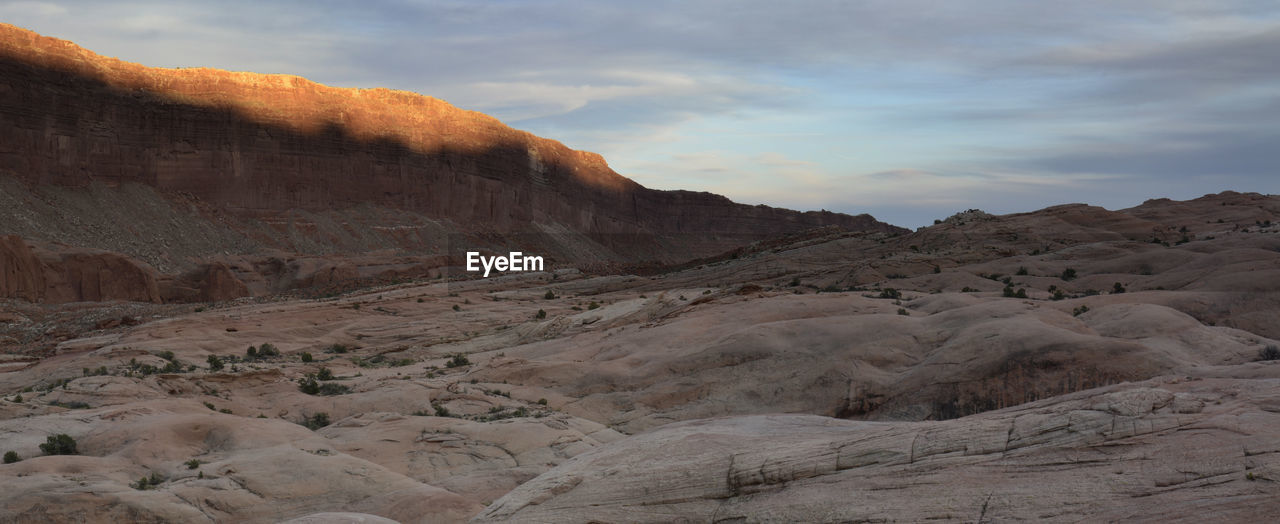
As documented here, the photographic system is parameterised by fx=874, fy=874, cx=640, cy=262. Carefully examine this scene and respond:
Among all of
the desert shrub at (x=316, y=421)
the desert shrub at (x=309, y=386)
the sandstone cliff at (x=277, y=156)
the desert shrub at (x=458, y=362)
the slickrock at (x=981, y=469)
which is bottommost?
the desert shrub at (x=316, y=421)

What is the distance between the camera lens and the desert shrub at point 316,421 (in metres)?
17.2

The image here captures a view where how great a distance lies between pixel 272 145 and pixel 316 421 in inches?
2635

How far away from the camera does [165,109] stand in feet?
231

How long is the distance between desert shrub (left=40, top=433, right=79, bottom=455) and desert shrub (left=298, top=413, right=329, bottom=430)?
13.8 feet

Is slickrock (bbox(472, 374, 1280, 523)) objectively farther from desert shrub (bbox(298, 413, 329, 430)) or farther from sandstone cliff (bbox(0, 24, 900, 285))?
sandstone cliff (bbox(0, 24, 900, 285))

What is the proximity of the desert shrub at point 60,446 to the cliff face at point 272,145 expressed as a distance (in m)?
56.4

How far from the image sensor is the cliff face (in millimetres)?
62219

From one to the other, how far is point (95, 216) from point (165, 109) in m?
14.4

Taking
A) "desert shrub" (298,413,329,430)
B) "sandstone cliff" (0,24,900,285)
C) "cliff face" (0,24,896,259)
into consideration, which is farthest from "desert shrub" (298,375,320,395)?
"cliff face" (0,24,896,259)

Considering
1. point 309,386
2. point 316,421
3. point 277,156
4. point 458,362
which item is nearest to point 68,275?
point 458,362

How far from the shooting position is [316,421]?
1731cm

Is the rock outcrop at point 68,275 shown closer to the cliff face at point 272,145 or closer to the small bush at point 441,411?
the cliff face at point 272,145

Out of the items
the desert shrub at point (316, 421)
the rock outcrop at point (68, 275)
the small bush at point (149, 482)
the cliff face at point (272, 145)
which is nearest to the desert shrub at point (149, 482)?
the small bush at point (149, 482)

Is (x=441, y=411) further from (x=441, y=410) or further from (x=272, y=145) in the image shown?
(x=272, y=145)
